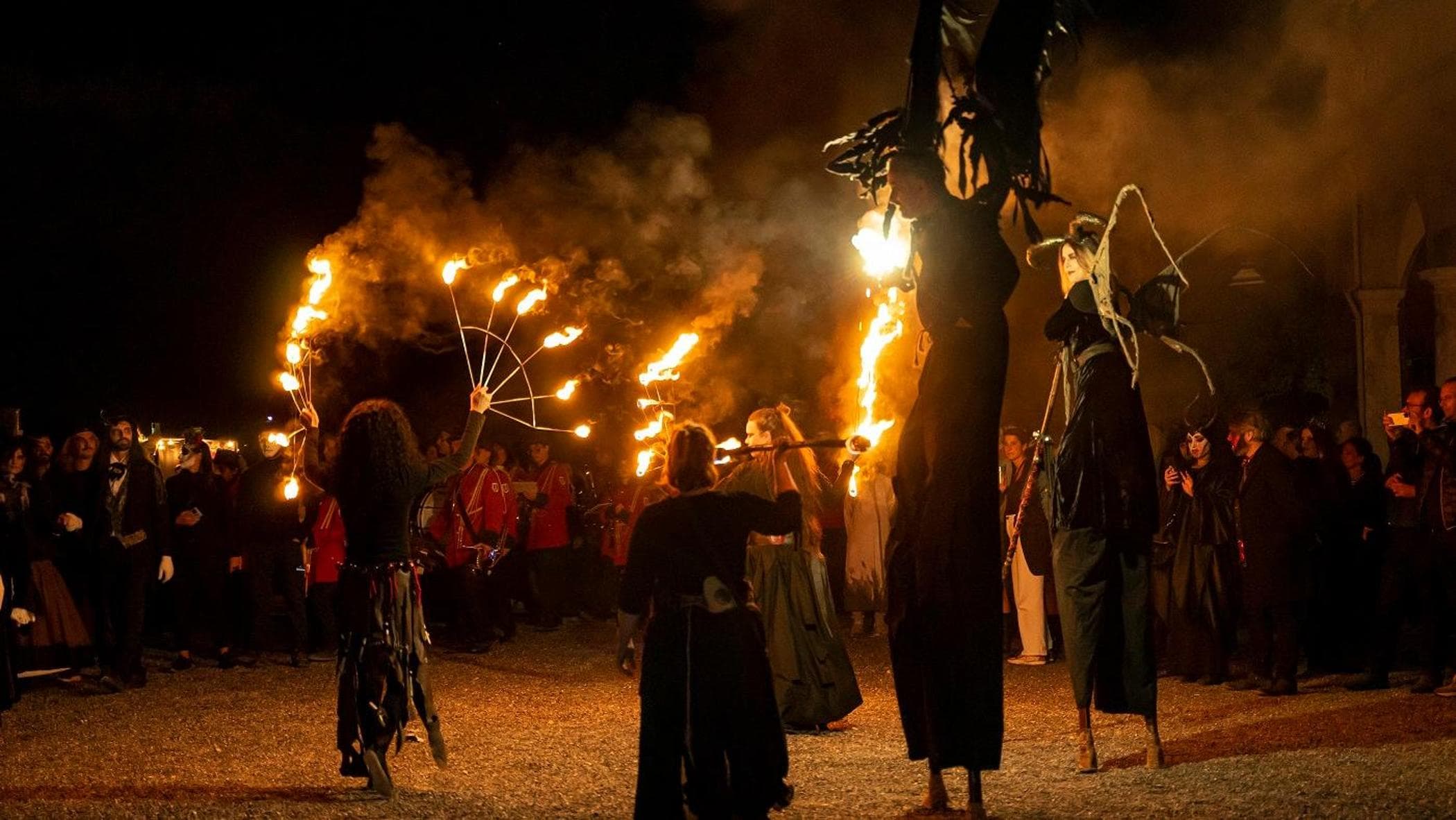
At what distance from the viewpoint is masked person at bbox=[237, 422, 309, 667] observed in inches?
497

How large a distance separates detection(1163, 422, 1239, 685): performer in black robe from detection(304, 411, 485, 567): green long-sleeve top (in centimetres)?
585

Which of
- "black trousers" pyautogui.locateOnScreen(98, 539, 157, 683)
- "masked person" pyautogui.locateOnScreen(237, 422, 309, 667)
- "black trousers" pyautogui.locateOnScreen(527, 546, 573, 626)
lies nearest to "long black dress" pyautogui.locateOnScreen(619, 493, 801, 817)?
"black trousers" pyautogui.locateOnScreen(98, 539, 157, 683)

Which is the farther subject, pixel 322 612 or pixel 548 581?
pixel 548 581

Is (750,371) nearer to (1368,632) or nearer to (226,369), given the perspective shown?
(1368,632)

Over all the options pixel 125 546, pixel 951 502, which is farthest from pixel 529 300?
pixel 951 502

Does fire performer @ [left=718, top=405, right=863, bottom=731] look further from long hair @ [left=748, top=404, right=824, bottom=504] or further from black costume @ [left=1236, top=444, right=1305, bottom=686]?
black costume @ [left=1236, top=444, right=1305, bottom=686]

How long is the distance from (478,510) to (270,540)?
1.98 m

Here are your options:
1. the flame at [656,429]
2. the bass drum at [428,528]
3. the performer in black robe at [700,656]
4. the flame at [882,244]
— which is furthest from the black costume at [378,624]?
the flame at [656,429]

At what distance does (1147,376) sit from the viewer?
65.2 feet

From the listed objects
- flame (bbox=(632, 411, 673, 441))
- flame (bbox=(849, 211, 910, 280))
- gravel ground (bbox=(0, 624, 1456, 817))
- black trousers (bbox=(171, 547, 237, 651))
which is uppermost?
flame (bbox=(849, 211, 910, 280))

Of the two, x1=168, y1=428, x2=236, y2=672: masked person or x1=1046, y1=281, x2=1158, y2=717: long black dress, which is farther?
x1=168, y1=428, x2=236, y2=672: masked person

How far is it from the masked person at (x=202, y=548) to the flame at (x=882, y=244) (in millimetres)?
7397

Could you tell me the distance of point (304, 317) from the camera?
9422 millimetres

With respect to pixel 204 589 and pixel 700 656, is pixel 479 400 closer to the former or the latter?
pixel 700 656
